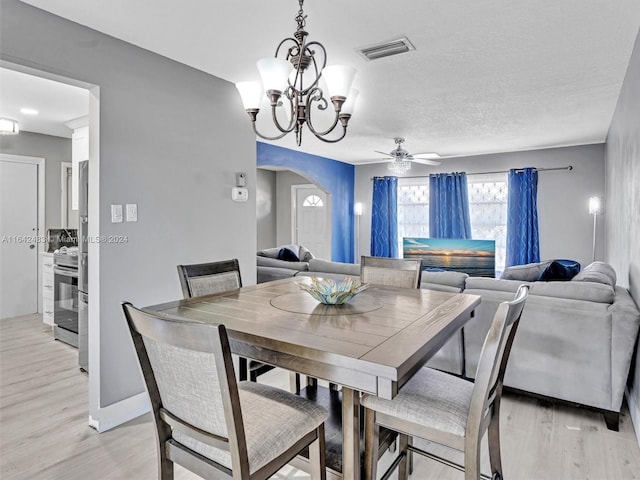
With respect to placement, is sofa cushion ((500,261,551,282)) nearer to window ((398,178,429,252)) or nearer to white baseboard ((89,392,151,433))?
white baseboard ((89,392,151,433))

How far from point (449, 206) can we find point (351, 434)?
5.90 meters

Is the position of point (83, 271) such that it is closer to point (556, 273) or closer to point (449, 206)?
point (556, 273)

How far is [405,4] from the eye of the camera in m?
2.03

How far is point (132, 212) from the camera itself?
8.39 ft

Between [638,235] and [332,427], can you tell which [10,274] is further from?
[638,235]

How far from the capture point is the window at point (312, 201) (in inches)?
325

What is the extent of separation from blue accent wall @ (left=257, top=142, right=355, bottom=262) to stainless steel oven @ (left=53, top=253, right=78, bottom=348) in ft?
9.61

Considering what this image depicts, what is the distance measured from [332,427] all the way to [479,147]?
205 inches

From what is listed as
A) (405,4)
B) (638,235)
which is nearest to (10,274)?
(405,4)

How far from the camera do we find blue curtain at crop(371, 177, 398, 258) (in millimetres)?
7297

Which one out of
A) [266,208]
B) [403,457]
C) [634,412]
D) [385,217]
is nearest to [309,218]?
[266,208]

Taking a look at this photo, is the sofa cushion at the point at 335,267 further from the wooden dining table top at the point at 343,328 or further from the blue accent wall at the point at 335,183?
the blue accent wall at the point at 335,183

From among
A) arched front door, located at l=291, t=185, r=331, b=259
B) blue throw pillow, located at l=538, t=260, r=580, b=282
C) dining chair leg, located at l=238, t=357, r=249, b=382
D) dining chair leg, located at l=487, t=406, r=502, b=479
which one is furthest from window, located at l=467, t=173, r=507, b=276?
dining chair leg, located at l=238, t=357, r=249, b=382

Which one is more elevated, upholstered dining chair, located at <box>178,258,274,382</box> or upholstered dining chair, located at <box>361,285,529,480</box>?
upholstered dining chair, located at <box>178,258,274,382</box>
